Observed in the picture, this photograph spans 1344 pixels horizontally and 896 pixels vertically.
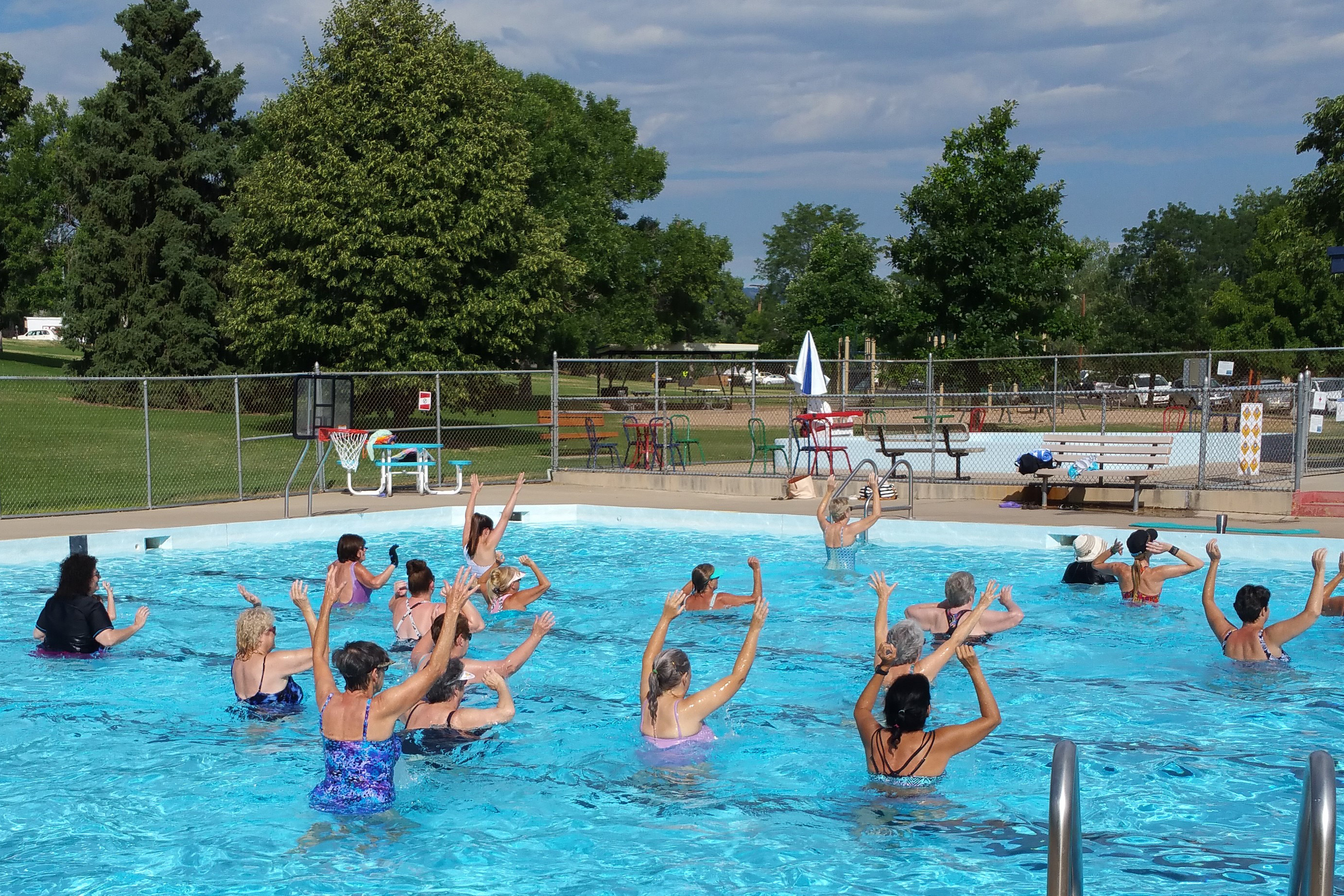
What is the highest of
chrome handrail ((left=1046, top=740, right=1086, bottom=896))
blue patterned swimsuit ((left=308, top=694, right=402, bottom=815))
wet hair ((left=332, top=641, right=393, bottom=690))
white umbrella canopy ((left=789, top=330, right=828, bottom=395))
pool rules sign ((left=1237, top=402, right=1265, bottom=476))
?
white umbrella canopy ((left=789, top=330, right=828, bottom=395))

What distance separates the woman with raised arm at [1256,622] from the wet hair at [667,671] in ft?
14.7

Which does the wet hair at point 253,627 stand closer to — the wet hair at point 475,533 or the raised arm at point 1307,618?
the wet hair at point 475,533

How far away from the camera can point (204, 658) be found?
10.5 meters

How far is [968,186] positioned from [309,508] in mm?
22436

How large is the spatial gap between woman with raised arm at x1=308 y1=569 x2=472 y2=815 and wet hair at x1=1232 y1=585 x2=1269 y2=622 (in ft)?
20.3

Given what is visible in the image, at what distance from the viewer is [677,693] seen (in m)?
7.04

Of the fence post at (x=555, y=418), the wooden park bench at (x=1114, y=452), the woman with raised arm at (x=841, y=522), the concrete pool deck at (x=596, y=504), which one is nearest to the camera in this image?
the woman with raised arm at (x=841, y=522)

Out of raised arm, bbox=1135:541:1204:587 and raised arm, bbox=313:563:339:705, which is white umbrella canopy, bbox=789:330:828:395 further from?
raised arm, bbox=313:563:339:705

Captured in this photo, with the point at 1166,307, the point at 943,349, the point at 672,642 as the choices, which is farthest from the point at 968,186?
the point at 1166,307

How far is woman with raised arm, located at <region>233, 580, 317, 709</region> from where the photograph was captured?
25.6 feet

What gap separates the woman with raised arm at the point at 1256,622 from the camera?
351 inches

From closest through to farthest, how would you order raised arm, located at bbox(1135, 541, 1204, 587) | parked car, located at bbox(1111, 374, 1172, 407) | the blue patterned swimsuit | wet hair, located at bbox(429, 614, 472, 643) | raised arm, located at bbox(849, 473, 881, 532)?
the blue patterned swimsuit
wet hair, located at bbox(429, 614, 472, 643)
raised arm, located at bbox(1135, 541, 1204, 587)
raised arm, located at bbox(849, 473, 881, 532)
parked car, located at bbox(1111, 374, 1172, 407)

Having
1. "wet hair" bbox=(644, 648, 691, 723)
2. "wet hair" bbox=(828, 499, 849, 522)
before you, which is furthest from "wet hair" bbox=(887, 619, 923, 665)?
"wet hair" bbox=(828, 499, 849, 522)

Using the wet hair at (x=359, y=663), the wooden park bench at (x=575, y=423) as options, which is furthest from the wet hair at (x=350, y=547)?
the wooden park bench at (x=575, y=423)
